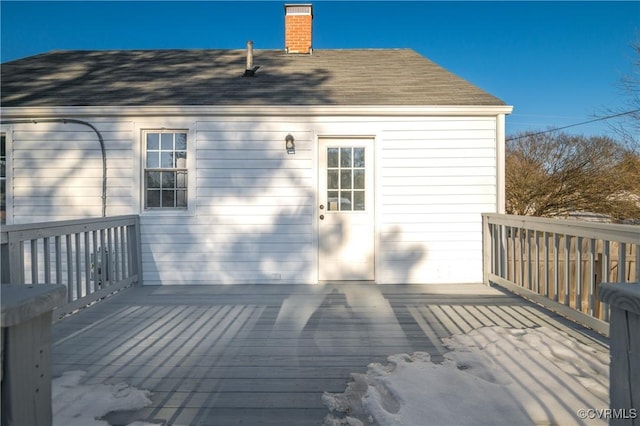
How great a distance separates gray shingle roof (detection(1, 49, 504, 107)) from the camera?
16.6 ft

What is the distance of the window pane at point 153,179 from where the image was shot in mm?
5055

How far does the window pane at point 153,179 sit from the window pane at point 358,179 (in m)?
2.71

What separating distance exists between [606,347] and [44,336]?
11.2 feet

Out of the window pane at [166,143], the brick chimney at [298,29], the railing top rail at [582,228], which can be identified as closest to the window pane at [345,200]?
the railing top rail at [582,228]

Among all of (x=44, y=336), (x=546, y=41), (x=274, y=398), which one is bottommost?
(x=274, y=398)

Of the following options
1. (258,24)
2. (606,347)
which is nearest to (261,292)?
(606,347)

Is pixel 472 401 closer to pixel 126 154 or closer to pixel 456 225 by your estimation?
pixel 456 225

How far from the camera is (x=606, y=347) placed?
2.71 meters

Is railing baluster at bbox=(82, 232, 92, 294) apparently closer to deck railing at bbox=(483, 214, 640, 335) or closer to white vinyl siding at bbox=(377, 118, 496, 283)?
A: white vinyl siding at bbox=(377, 118, 496, 283)

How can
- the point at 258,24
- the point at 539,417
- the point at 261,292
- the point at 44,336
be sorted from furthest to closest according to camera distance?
1. the point at 258,24
2. the point at 261,292
3. the point at 539,417
4. the point at 44,336

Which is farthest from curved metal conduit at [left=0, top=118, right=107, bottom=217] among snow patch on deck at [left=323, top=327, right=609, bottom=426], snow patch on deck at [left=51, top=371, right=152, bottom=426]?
snow patch on deck at [left=323, top=327, right=609, bottom=426]

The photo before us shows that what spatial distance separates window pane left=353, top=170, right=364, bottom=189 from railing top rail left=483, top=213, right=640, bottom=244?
183 cm

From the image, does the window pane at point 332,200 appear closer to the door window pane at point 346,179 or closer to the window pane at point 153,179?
the door window pane at point 346,179

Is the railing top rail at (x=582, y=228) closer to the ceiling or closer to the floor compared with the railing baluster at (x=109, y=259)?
closer to the ceiling
